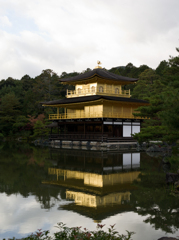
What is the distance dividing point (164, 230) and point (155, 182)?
567 centimetres

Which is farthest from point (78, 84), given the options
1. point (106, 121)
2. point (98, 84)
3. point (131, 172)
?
point (131, 172)

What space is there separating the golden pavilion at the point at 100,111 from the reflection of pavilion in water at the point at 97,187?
19.0 meters

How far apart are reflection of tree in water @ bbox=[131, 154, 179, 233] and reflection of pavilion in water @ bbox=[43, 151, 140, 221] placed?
39 cm

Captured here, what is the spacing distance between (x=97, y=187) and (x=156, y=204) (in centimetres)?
298

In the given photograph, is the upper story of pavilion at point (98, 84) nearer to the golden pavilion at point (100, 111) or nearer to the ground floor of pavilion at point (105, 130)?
the golden pavilion at point (100, 111)

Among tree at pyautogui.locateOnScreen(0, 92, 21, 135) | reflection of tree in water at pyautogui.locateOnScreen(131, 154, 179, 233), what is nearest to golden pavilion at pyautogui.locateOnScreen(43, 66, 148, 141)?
tree at pyautogui.locateOnScreen(0, 92, 21, 135)

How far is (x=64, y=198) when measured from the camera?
9695 millimetres

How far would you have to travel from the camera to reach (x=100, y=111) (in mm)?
37625

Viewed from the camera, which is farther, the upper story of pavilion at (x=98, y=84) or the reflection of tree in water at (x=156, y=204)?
the upper story of pavilion at (x=98, y=84)

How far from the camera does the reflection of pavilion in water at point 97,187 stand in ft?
27.9

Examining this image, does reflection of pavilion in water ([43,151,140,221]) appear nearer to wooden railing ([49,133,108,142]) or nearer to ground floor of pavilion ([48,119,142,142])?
wooden railing ([49,133,108,142])

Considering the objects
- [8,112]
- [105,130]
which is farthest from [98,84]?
[8,112]

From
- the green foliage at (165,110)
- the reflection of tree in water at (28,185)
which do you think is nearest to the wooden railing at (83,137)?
the green foliage at (165,110)

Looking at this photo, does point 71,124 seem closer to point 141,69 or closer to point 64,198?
point 64,198
